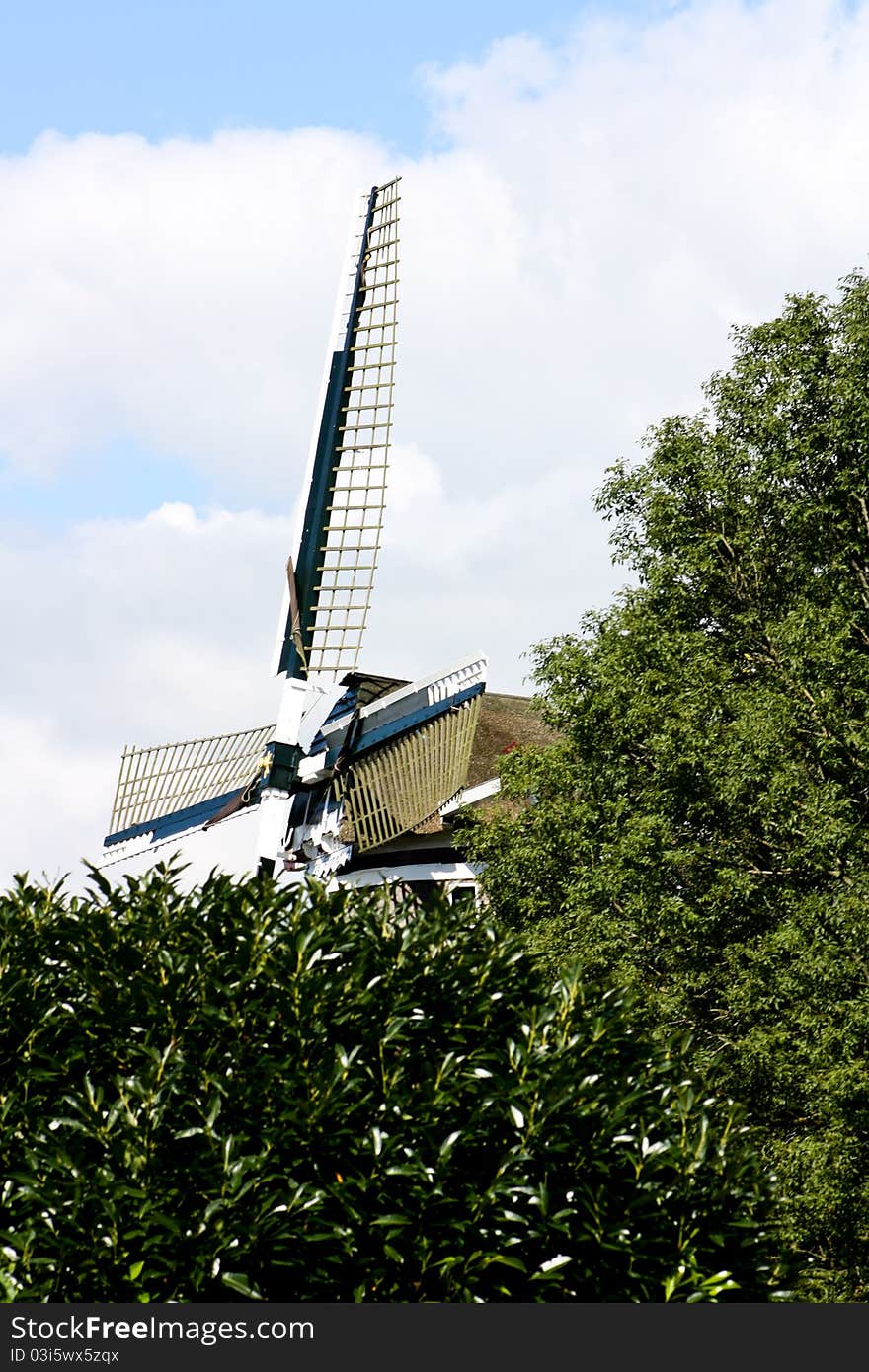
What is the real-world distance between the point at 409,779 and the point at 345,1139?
19.4 metres

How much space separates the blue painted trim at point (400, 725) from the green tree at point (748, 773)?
2.35m

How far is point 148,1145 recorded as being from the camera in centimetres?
755

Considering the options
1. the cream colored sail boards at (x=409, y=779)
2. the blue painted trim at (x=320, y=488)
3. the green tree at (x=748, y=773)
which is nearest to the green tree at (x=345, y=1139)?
the green tree at (x=748, y=773)

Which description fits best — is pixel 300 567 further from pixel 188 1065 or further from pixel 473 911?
pixel 188 1065

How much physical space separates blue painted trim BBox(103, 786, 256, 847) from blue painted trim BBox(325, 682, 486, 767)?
2778 millimetres

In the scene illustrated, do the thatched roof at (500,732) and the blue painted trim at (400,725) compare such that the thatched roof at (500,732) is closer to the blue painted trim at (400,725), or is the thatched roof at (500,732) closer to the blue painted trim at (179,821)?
the blue painted trim at (400,725)

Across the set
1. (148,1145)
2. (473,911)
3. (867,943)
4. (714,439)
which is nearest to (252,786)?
(714,439)

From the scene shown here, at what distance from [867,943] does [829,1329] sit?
1059 cm

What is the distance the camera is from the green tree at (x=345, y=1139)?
7434 mm

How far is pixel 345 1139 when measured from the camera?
775 cm

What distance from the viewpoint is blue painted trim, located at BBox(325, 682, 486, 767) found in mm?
26500

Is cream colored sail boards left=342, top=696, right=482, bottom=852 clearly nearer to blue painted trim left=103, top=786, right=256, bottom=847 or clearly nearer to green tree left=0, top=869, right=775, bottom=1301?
blue painted trim left=103, top=786, right=256, bottom=847

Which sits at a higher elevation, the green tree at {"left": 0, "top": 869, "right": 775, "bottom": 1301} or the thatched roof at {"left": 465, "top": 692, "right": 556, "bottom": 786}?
the thatched roof at {"left": 465, "top": 692, "right": 556, "bottom": 786}

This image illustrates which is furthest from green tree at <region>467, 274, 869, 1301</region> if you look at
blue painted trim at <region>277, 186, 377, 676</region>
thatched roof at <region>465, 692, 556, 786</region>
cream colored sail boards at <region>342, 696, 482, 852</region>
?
thatched roof at <region>465, 692, 556, 786</region>
